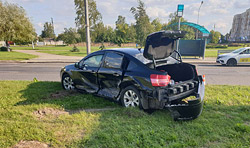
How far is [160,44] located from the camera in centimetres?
405

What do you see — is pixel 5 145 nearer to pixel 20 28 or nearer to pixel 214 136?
pixel 214 136

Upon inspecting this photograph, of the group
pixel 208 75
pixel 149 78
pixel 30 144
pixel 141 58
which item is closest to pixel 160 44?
pixel 141 58

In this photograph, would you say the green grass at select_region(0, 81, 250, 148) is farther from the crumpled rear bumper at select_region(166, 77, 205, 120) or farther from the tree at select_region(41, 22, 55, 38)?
the tree at select_region(41, 22, 55, 38)

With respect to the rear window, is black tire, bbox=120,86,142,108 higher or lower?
lower

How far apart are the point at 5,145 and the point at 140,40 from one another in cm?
2560

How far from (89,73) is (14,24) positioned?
76.0 ft

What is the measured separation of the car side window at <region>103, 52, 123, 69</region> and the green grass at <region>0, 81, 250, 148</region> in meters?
1.00

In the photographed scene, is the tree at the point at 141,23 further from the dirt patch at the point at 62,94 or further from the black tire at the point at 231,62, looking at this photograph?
the dirt patch at the point at 62,94

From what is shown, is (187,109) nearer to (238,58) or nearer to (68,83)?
(68,83)

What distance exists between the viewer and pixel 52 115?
3832 millimetres

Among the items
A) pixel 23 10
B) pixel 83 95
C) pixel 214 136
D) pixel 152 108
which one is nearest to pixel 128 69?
pixel 152 108

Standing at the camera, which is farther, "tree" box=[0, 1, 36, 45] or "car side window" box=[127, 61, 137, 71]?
"tree" box=[0, 1, 36, 45]

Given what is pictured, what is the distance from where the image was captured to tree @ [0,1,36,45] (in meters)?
22.0

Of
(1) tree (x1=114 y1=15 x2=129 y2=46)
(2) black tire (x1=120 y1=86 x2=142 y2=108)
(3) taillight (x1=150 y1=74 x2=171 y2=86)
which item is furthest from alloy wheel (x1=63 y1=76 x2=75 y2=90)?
(1) tree (x1=114 y1=15 x2=129 y2=46)
